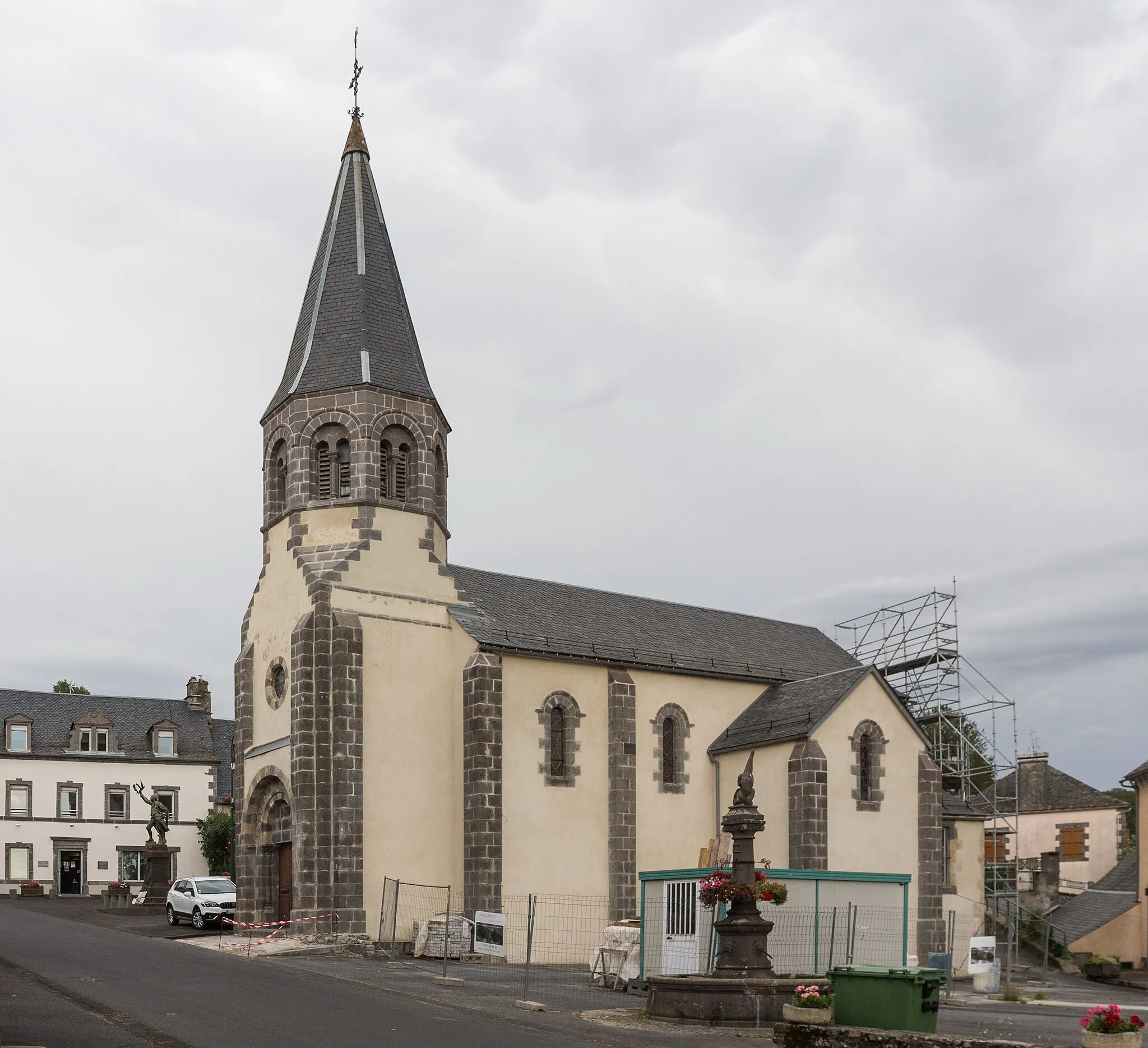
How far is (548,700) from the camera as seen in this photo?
31906 millimetres

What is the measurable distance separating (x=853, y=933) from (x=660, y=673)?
453 inches

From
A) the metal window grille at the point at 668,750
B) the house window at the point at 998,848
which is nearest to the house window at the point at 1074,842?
the house window at the point at 998,848

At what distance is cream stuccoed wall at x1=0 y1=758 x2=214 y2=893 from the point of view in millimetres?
58906

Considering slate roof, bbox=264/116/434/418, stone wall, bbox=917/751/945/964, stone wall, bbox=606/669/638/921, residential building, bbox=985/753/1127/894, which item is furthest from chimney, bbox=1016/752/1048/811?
slate roof, bbox=264/116/434/418

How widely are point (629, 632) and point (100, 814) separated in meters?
34.5

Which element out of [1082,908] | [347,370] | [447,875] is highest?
[347,370]

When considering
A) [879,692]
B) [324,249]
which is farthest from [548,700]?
[324,249]

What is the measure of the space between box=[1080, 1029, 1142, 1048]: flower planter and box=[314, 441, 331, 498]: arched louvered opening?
21068 mm

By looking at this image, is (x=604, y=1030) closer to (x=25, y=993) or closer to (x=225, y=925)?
(x=25, y=993)

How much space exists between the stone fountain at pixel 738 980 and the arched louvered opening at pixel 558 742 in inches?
475

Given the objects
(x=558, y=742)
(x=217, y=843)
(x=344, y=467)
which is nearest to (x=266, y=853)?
(x=558, y=742)

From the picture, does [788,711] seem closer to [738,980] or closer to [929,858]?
[929,858]

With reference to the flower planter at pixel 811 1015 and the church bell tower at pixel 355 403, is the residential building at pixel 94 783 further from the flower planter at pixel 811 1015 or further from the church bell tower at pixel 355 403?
the flower planter at pixel 811 1015

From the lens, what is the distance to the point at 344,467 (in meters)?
31.4
